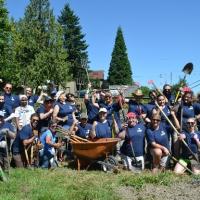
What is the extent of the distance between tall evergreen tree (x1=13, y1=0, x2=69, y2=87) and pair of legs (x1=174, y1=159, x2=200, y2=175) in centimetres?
3498

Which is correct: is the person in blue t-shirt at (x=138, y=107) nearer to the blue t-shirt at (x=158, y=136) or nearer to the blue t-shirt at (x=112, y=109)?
the blue t-shirt at (x=112, y=109)

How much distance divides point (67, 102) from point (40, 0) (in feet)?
131

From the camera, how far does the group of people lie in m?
11.8

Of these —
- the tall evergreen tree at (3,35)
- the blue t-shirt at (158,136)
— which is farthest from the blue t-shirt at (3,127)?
the tall evergreen tree at (3,35)

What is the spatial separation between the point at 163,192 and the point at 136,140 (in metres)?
2.73

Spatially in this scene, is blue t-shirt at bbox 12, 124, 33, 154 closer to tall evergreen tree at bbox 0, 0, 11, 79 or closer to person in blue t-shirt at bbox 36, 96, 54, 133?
person in blue t-shirt at bbox 36, 96, 54, 133

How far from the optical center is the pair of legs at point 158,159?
38.4 ft

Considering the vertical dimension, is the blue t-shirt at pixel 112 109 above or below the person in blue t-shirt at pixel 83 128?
above

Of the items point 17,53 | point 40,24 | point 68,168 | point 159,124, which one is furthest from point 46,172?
point 40,24

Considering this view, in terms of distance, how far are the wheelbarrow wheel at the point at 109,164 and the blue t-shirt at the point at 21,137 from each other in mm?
1955

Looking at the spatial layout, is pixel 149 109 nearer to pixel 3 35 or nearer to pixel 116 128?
pixel 116 128

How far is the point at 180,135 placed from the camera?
11.7 metres

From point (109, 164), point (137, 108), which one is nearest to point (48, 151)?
point (109, 164)

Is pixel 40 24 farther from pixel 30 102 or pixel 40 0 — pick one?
pixel 30 102
